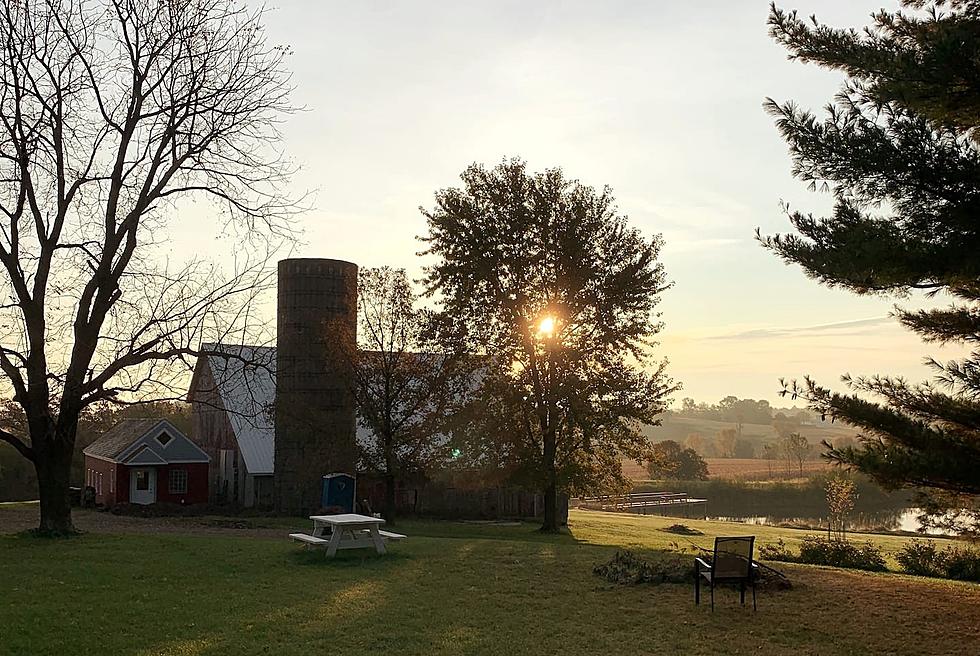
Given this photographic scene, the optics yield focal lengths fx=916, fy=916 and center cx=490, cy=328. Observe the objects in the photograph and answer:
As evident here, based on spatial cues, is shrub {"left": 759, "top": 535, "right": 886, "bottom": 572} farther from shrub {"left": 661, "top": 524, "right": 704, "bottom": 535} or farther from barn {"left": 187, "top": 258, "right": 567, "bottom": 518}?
shrub {"left": 661, "top": 524, "right": 704, "bottom": 535}

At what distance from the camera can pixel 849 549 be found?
18016mm

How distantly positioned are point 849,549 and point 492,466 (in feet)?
42.8

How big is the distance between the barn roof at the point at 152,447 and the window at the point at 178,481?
56cm

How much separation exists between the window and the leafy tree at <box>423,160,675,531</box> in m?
13.9

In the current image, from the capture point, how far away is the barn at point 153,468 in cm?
3494

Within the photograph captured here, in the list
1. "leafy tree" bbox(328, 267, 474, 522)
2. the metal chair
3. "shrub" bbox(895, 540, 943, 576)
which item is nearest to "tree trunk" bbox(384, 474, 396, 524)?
"leafy tree" bbox(328, 267, 474, 522)

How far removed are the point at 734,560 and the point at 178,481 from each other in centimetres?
2915

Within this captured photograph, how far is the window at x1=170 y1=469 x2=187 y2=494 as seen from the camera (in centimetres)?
3603

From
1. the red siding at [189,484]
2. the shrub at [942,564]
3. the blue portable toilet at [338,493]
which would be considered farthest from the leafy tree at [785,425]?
the shrub at [942,564]

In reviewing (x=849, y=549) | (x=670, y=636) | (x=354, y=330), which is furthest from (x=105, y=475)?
(x=670, y=636)

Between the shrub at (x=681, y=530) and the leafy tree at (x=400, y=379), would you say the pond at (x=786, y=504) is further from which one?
the leafy tree at (x=400, y=379)

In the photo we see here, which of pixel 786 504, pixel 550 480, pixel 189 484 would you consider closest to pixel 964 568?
pixel 550 480

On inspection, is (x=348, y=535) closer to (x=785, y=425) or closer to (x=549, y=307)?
(x=549, y=307)

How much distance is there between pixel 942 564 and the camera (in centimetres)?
1725
